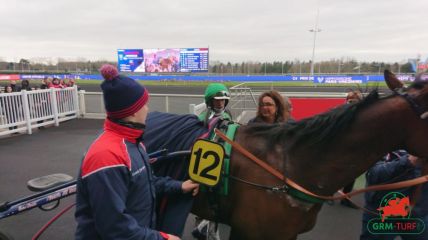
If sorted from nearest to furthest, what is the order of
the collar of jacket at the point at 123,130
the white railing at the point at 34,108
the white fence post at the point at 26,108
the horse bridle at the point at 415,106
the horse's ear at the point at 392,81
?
1. the collar of jacket at the point at 123,130
2. the horse bridle at the point at 415,106
3. the horse's ear at the point at 392,81
4. the white railing at the point at 34,108
5. the white fence post at the point at 26,108

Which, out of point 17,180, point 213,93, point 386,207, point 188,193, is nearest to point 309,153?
point 188,193

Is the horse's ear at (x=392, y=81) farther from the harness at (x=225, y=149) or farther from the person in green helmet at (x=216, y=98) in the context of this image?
the person in green helmet at (x=216, y=98)

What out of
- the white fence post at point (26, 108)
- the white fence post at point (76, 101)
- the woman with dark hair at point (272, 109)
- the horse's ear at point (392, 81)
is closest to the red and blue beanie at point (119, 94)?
the horse's ear at point (392, 81)

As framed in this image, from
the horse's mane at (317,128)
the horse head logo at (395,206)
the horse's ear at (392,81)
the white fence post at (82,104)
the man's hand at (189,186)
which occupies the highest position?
the horse's ear at (392,81)

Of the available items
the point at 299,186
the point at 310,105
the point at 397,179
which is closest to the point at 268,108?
the point at 397,179

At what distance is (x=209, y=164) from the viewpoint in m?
1.81

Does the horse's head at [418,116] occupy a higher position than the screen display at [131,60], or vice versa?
the screen display at [131,60]

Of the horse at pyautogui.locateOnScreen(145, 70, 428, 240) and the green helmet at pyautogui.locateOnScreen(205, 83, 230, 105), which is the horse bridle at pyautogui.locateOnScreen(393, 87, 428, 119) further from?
the green helmet at pyautogui.locateOnScreen(205, 83, 230, 105)

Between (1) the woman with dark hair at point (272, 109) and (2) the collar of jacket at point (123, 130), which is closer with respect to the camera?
(2) the collar of jacket at point (123, 130)

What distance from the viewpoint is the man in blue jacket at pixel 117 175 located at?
1.20m

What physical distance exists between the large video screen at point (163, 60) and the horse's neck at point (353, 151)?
24.6 metres

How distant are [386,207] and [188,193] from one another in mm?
1557

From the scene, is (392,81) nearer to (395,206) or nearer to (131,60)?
(395,206)

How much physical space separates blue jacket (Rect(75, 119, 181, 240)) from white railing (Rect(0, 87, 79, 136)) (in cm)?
851
